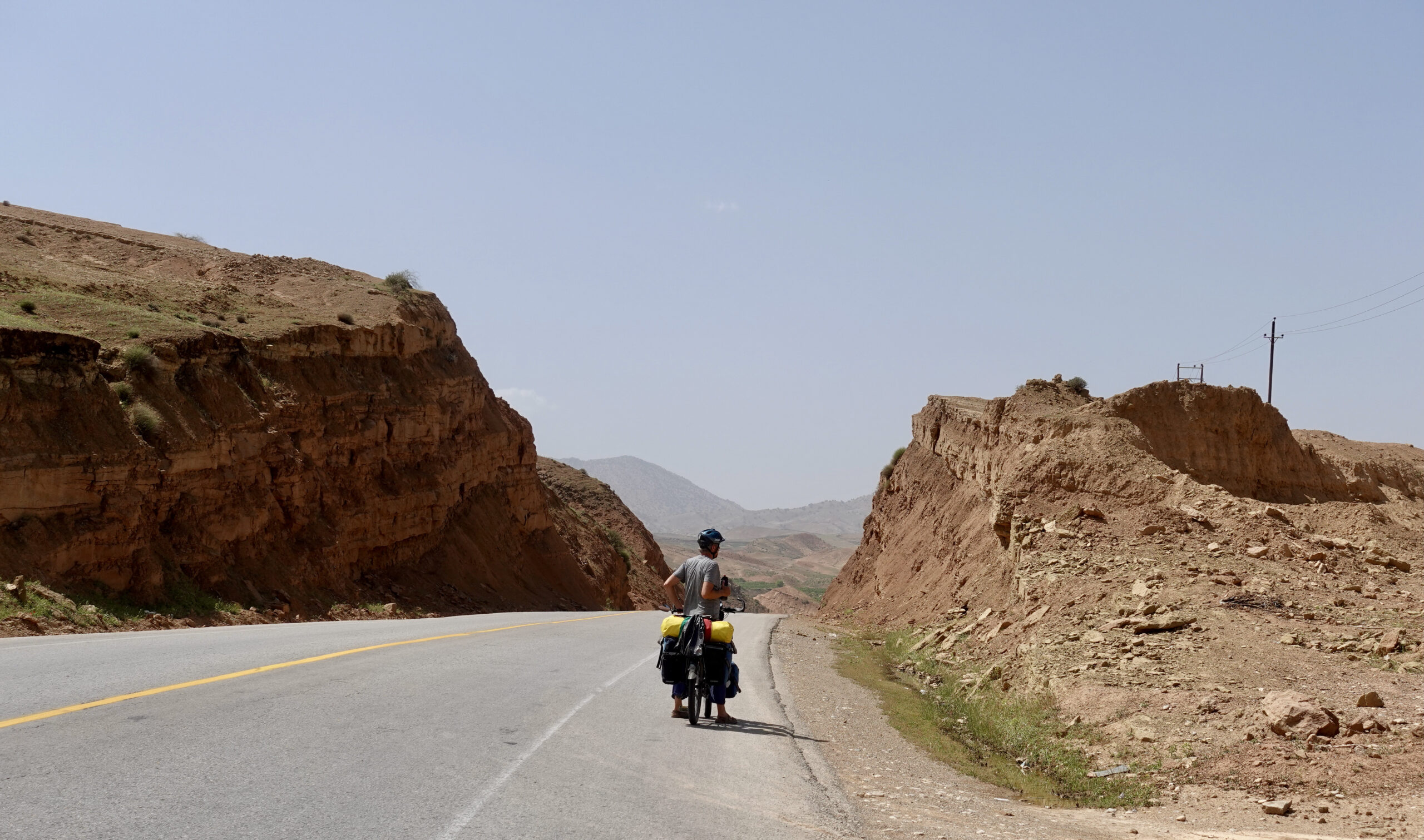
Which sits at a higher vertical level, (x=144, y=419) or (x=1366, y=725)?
(x=144, y=419)

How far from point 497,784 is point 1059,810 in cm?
498

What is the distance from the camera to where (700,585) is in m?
10.1

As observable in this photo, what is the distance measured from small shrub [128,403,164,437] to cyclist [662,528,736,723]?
18.7 metres

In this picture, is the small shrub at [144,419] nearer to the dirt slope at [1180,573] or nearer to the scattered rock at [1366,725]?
the dirt slope at [1180,573]

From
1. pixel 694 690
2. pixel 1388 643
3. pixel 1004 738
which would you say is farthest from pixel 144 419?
pixel 1388 643

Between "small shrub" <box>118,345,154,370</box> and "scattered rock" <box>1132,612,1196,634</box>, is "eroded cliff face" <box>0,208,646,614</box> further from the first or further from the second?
"scattered rock" <box>1132,612,1196,634</box>

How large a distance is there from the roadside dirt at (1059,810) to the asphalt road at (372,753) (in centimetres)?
51

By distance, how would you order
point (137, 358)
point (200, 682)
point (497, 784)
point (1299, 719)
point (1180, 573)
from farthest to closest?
1. point (137, 358)
2. point (1180, 573)
3. point (1299, 719)
4. point (200, 682)
5. point (497, 784)

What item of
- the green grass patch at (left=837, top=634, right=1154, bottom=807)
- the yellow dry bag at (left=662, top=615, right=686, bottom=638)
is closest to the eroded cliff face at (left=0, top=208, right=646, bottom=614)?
the yellow dry bag at (left=662, top=615, right=686, bottom=638)

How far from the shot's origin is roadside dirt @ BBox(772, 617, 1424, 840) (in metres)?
7.50

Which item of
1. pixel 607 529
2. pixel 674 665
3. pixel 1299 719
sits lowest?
pixel 674 665

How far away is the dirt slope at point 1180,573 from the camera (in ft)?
36.9

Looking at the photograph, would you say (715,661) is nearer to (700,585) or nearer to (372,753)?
(700,585)

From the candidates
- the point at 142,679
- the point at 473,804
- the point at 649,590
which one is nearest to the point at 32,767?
the point at 473,804
